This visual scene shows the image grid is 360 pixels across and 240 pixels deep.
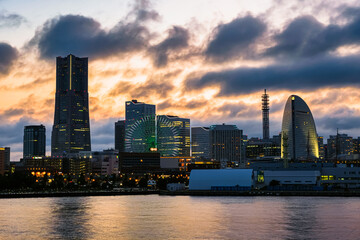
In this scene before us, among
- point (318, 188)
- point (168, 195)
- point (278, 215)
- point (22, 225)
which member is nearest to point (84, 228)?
point (22, 225)

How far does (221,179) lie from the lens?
18900cm

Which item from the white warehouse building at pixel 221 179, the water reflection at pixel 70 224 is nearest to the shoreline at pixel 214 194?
the white warehouse building at pixel 221 179

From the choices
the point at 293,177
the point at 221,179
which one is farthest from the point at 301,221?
the point at 293,177

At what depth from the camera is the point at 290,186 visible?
620ft

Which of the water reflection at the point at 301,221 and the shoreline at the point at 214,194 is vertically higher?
the shoreline at the point at 214,194

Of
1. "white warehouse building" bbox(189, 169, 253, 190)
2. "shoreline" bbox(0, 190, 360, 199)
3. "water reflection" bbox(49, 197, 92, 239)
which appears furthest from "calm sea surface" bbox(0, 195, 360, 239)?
"white warehouse building" bbox(189, 169, 253, 190)

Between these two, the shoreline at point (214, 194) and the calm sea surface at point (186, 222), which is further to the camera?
the shoreline at point (214, 194)

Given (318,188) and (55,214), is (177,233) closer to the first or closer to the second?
(55,214)

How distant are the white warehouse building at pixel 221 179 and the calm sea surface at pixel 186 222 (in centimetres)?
5739

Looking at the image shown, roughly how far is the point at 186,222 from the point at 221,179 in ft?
306

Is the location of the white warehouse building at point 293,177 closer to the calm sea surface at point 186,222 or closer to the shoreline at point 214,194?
the shoreline at point 214,194

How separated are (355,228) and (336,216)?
1726 centimetres

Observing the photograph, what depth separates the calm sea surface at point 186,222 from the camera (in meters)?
80.6

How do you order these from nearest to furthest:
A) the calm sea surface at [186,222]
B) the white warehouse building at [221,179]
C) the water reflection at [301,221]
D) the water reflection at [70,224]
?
1. the water reflection at [301,221]
2. the calm sea surface at [186,222]
3. the water reflection at [70,224]
4. the white warehouse building at [221,179]
